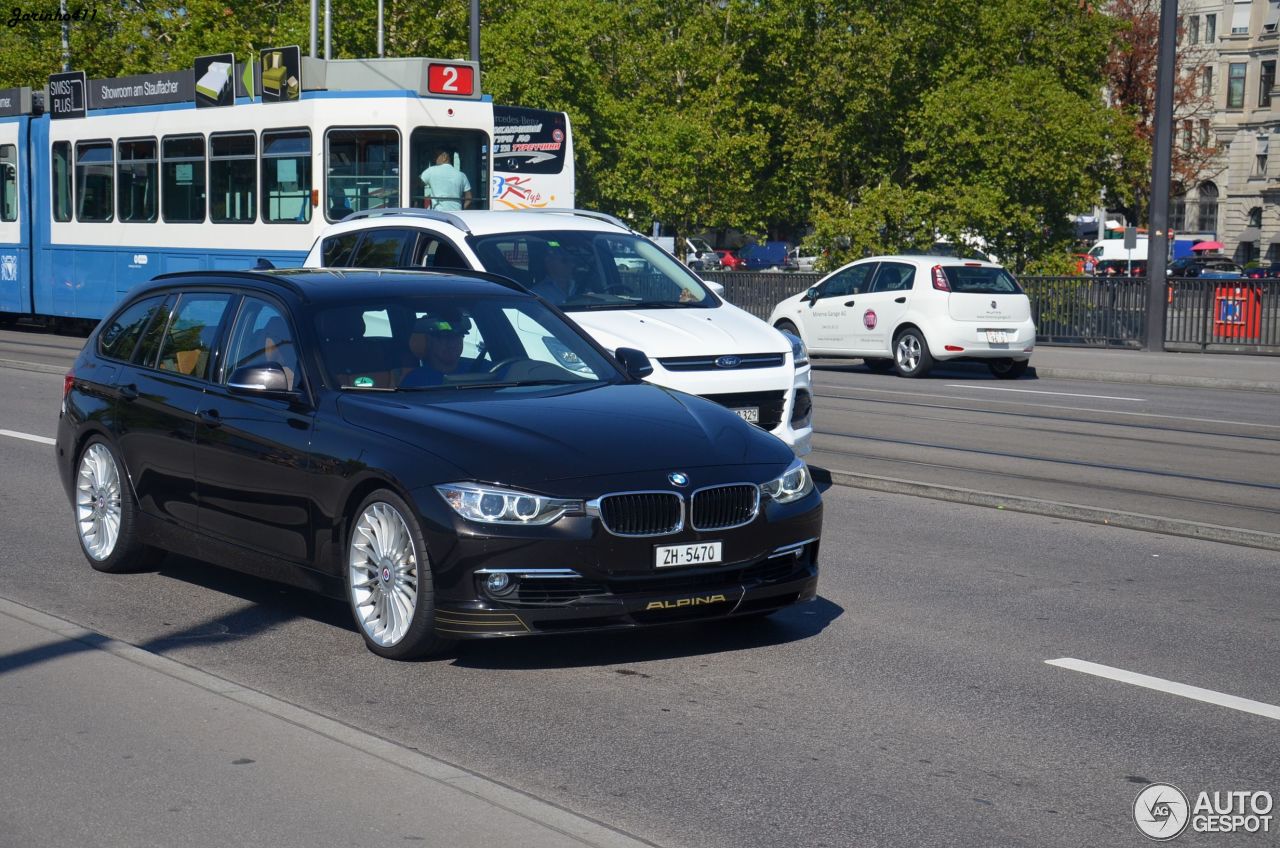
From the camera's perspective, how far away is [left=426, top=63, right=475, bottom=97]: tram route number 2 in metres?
22.4

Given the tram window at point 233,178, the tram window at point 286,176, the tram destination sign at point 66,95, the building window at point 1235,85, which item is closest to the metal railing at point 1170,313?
the tram window at point 286,176

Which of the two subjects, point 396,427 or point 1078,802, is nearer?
point 1078,802

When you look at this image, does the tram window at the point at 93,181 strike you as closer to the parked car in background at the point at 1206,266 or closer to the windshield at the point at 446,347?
the windshield at the point at 446,347

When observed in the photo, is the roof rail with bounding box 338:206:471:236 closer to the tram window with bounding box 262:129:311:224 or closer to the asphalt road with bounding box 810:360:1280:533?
the asphalt road with bounding box 810:360:1280:533

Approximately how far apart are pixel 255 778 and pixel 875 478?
24.4ft

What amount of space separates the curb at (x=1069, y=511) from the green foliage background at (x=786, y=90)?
111 feet

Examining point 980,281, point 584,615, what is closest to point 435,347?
point 584,615

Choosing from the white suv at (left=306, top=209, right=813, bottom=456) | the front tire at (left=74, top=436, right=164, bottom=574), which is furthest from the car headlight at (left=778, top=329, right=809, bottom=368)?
the front tire at (left=74, top=436, right=164, bottom=574)

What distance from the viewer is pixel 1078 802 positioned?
4.98 meters

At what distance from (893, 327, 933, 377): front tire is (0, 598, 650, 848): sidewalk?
17.8 m

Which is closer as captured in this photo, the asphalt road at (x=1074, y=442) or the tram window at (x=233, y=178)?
the asphalt road at (x=1074, y=442)

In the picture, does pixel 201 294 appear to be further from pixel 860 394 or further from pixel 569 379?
pixel 860 394

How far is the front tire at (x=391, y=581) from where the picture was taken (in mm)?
6484

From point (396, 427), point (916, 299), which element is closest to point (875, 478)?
point (396, 427)
